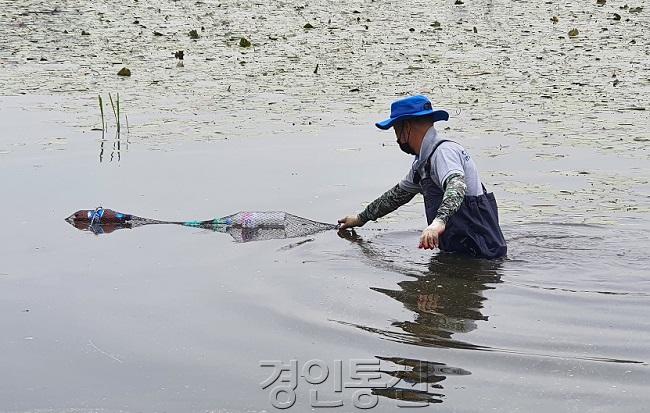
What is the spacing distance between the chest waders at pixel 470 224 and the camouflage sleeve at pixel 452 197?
26 centimetres

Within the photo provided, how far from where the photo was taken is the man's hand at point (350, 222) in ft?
25.0

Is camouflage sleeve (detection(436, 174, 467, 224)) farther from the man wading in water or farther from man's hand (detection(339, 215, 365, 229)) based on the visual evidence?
man's hand (detection(339, 215, 365, 229))

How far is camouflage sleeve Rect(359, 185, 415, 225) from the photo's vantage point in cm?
730

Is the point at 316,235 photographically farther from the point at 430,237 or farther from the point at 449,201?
the point at 430,237

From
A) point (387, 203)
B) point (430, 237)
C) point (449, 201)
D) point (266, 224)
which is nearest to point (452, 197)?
point (449, 201)

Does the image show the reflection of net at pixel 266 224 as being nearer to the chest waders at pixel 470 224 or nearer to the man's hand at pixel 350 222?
the man's hand at pixel 350 222

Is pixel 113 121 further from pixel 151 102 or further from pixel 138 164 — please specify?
pixel 138 164

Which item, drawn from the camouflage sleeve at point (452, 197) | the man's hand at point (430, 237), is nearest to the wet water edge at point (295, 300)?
the man's hand at point (430, 237)

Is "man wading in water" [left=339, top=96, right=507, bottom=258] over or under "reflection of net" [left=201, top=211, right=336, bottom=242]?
over

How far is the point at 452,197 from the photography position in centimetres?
642

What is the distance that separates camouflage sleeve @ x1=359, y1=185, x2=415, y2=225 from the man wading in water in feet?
0.50

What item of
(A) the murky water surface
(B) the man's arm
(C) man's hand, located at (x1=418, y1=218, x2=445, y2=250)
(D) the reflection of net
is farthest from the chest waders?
(D) the reflection of net

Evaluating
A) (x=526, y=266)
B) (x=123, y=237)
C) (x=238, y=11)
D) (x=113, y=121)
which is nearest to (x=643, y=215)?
(x=526, y=266)

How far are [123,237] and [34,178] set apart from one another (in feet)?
6.54
